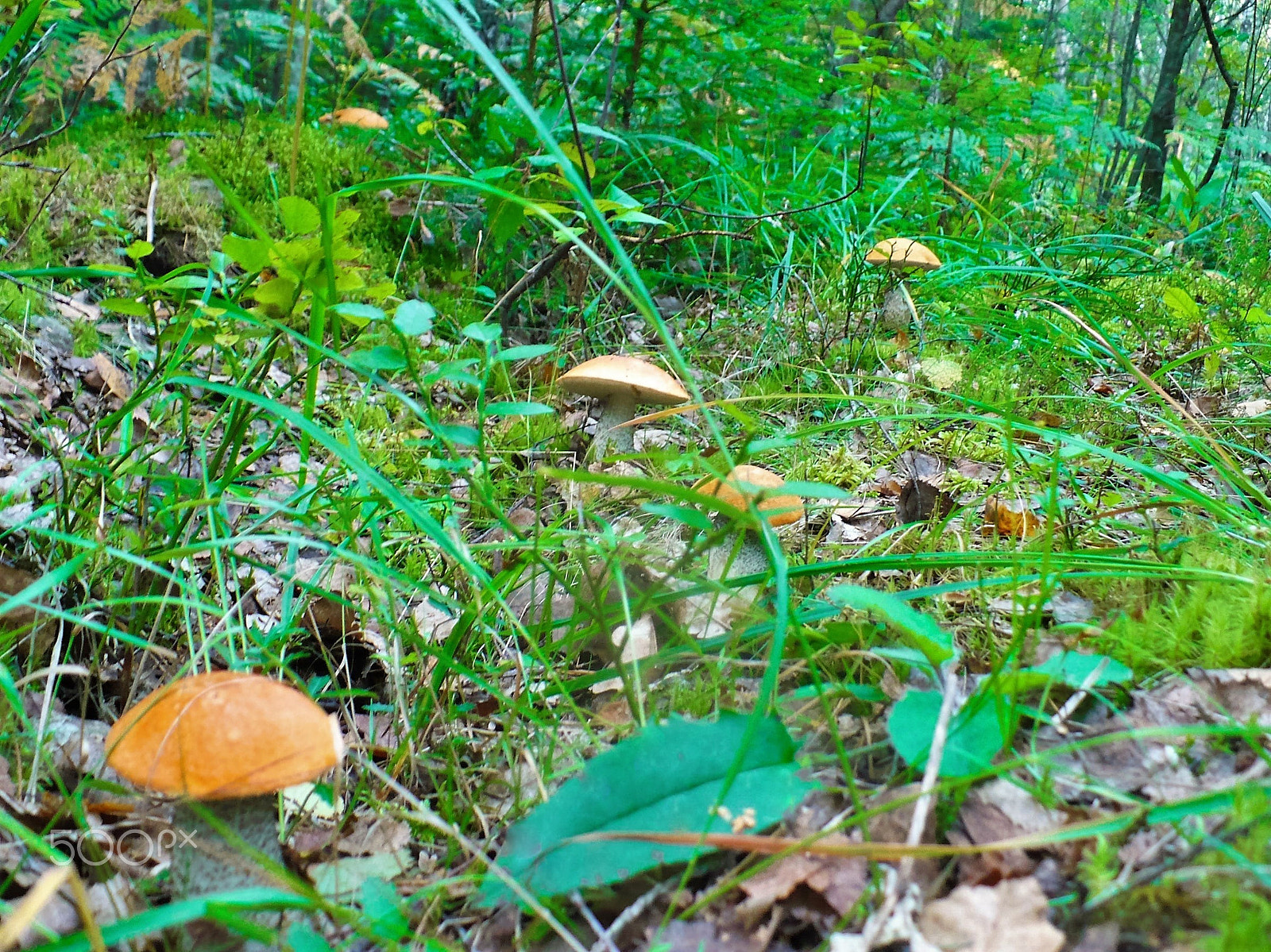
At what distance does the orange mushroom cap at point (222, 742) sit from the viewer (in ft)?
3.41

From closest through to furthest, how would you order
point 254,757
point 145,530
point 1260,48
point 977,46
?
1. point 254,757
2. point 145,530
3. point 977,46
4. point 1260,48

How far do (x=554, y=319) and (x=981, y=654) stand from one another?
3.05 m

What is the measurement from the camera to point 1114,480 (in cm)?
236

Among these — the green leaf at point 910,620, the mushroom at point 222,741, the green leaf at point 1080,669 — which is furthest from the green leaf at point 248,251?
the green leaf at point 1080,669

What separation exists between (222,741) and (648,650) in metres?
0.94

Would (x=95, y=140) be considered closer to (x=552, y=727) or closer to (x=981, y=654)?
(x=552, y=727)

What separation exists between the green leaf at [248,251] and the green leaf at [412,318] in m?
A: 0.30

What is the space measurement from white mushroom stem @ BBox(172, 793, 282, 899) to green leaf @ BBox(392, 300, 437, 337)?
752 mm

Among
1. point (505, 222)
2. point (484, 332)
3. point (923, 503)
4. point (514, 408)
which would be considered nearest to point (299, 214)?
point (484, 332)

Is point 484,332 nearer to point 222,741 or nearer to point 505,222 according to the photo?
point 222,741

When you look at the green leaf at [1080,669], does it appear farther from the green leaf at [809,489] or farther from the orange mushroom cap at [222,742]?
the orange mushroom cap at [222,742]

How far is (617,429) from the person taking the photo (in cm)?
295

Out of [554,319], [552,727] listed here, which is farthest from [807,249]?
[552,727]

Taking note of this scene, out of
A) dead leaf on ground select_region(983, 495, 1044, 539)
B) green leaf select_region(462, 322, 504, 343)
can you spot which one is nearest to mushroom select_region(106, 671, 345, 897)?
green leaf select_region(462, 322, 504, 343)
